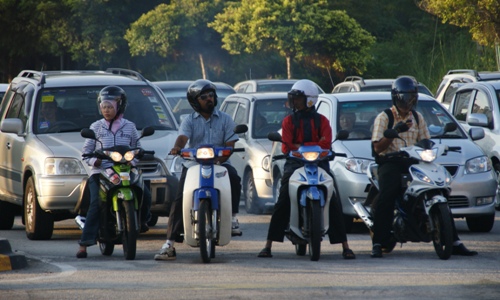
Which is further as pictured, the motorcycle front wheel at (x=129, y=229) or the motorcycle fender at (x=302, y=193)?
the motorcycle front wheel at (x=129, y=229)

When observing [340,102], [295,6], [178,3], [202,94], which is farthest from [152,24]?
[202,94]

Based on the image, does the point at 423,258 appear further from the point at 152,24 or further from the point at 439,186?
the point at 152,24

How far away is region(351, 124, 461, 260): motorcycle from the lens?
1116cm

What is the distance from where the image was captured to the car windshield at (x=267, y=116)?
18094 millimetres

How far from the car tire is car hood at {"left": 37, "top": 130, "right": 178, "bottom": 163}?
3339 millimetres

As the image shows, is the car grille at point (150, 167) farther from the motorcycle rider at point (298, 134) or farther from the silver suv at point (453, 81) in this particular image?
the silver suv at point (453, 81)

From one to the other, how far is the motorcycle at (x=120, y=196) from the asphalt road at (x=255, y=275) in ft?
0.77

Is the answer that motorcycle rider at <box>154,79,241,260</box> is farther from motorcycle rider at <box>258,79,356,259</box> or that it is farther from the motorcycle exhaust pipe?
the motorcycle exhaust pipe

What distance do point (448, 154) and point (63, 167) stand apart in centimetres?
443

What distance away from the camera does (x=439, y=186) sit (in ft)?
37.1

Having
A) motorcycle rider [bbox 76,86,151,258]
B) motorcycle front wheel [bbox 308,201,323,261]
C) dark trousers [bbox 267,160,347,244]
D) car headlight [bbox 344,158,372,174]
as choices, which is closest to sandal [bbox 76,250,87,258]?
motorcycle rider [bbox 76,86,151,258]

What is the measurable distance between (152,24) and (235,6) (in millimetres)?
4782

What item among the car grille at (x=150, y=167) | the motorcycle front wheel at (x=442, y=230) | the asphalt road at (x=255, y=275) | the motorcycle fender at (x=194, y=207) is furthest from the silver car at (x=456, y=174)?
the motorcycle fender at (x=194, y=207)

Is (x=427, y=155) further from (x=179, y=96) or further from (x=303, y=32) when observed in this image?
(x=303, y=32)
